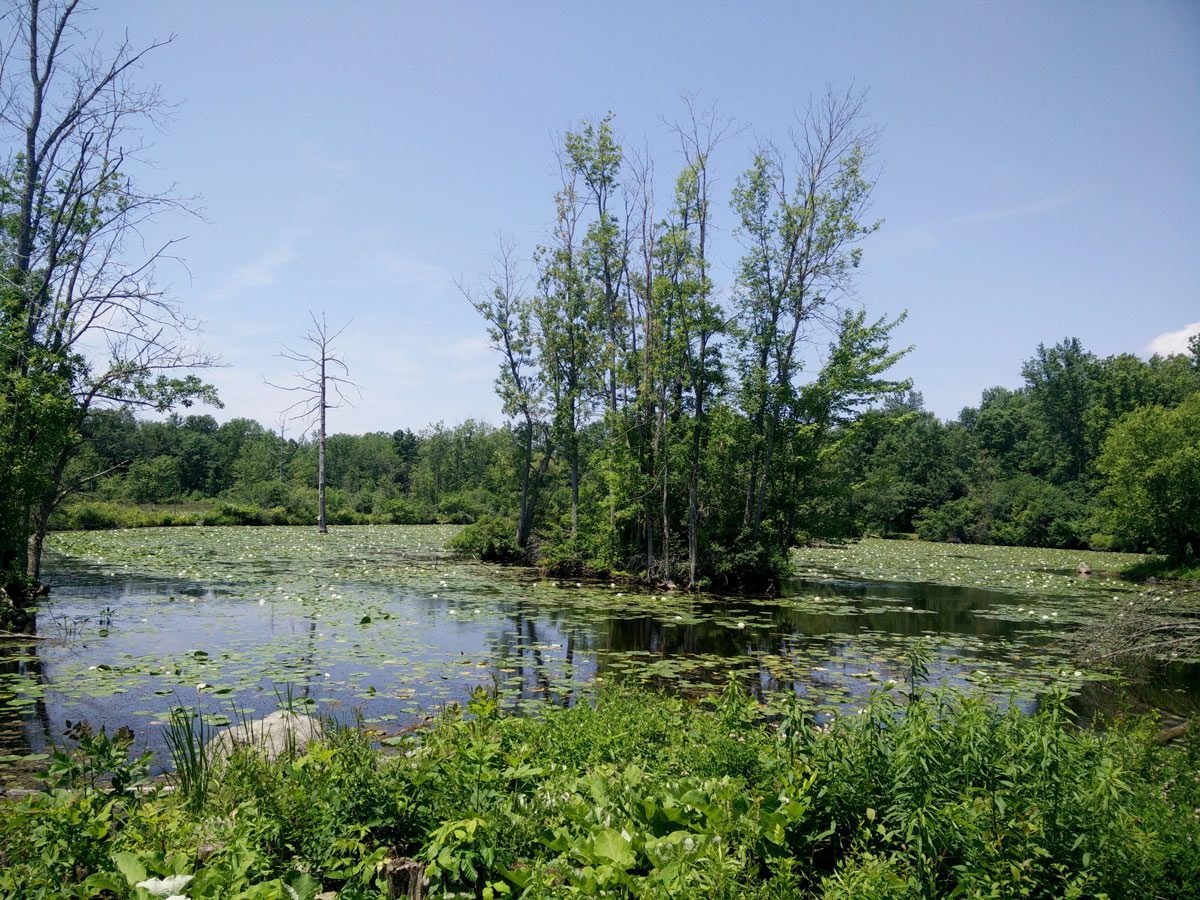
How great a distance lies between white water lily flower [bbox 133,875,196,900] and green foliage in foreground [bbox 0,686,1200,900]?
0.9 inches

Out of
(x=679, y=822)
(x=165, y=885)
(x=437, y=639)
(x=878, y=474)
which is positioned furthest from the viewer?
(x=878, y=474)

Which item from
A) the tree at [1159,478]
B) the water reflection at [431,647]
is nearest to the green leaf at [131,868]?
the water reflection at [431,647]

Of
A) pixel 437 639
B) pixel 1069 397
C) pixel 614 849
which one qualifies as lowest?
pixel 437 639

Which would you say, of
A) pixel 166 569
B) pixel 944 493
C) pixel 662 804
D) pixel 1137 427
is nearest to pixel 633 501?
pixel 166 569

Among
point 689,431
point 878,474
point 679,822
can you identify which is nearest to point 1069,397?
point 878,474

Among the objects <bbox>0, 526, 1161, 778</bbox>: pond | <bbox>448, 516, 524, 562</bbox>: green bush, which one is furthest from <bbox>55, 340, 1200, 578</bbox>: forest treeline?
<bbox>0, 526, 1161, 778</bbox>: pond

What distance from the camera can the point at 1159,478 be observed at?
1026 inches

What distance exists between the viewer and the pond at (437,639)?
7.76 meters

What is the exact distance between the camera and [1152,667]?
1134 centimetres

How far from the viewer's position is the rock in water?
198 inches

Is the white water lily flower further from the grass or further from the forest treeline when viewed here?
the grass

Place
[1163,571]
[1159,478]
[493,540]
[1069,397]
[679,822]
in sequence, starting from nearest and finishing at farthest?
[679,822] < [493,540] < [1163,571] < [1159,478] < [1069,397]

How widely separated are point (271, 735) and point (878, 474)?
1257 inches

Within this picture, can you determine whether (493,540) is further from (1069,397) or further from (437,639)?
(1069,397)
